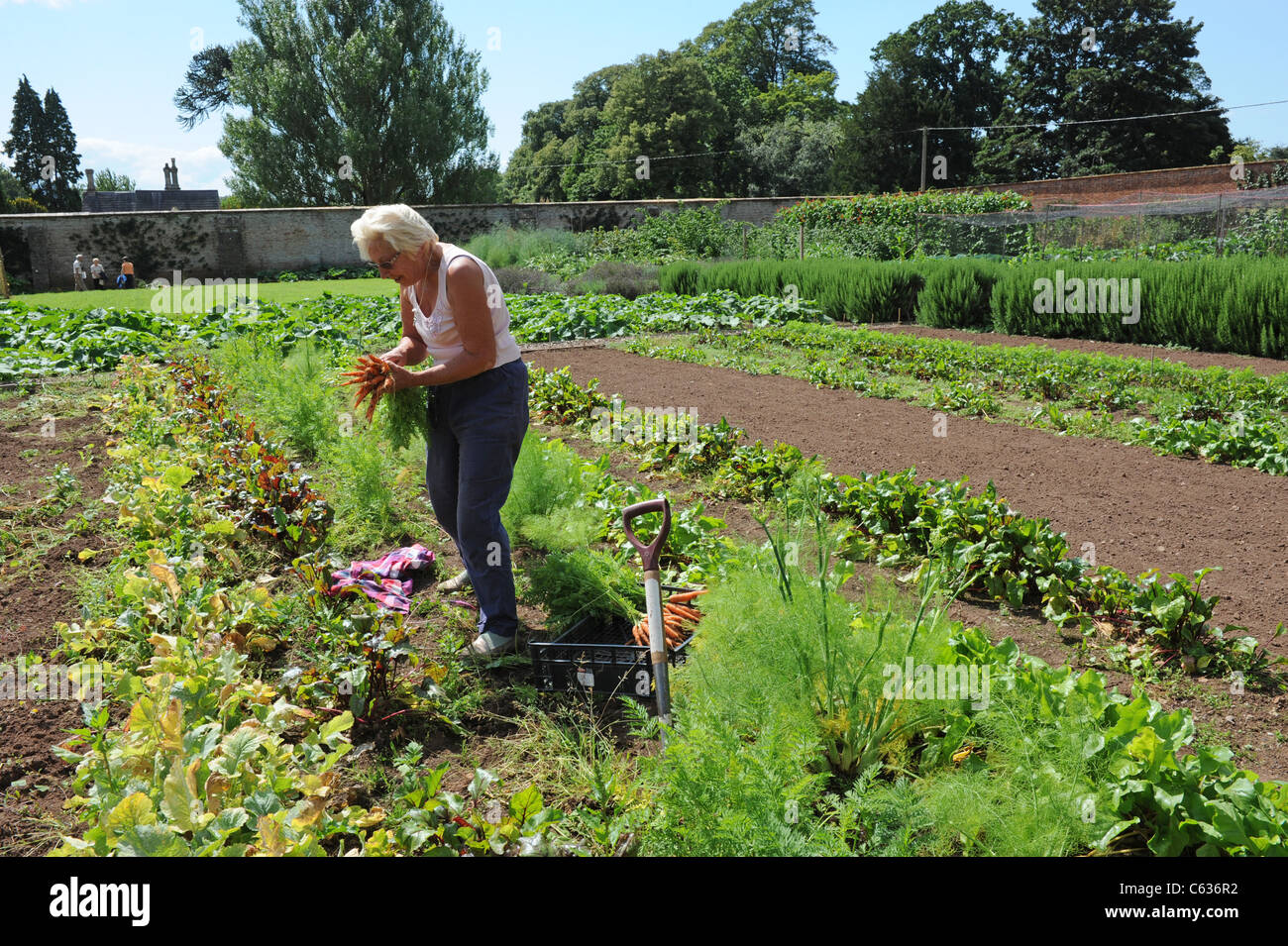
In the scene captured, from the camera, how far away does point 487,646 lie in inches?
133

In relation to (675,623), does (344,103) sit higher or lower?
higher

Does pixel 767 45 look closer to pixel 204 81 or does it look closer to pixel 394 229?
pixel 204 81

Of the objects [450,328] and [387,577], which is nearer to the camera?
[450,328]

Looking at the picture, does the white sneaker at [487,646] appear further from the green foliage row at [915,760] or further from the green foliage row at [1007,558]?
the green foliage row at [1007,558]

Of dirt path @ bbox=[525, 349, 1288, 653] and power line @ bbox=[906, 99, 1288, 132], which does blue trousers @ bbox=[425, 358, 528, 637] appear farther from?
power line @ bbox=[906, 99, 1288, 132]

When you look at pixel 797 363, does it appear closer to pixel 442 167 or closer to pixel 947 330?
pixel 947 330

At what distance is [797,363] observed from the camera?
10.5 meters

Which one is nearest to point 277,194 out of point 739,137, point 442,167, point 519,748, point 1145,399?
point 442,167

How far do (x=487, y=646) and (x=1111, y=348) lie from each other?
11.0 m

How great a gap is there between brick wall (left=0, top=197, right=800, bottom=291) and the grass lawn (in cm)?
303

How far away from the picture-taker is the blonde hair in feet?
10.2

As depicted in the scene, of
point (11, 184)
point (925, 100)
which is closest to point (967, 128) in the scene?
point (925, 100)

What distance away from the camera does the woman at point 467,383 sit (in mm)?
3141
